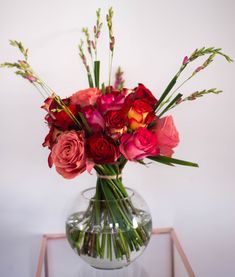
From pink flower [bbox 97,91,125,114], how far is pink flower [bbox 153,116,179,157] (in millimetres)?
113

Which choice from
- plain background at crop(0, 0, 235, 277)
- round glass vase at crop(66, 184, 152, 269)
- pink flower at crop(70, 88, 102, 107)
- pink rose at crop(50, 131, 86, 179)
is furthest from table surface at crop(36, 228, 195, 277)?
pink flower at crop(70, 88, 102, 107)

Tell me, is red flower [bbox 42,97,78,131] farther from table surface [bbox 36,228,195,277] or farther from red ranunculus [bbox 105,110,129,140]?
table surface [bbox 36,228,195,277]

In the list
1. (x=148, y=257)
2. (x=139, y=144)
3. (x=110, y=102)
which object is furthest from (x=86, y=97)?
(x=148, y=257)

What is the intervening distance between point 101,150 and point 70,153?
0.07 meters

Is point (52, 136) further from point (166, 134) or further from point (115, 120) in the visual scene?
point (166, 134)

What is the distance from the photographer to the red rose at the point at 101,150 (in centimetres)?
77

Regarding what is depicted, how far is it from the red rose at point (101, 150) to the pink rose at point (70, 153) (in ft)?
0.07

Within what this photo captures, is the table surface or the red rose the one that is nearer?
the red rose

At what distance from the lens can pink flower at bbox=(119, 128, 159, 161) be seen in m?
0.77

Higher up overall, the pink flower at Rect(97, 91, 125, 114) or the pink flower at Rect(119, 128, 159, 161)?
the pink flower at Rect(97, 91, 125, 114)

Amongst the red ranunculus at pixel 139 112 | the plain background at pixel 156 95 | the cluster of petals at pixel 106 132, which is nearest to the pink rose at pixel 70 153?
the cluster of petals at pixel 106 132

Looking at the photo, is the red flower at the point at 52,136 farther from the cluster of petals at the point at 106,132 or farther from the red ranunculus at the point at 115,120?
the red ranunculus at the point at 115,120

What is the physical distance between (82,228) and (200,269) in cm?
59

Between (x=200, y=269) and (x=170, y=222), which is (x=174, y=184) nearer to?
(x=170, y=222)
